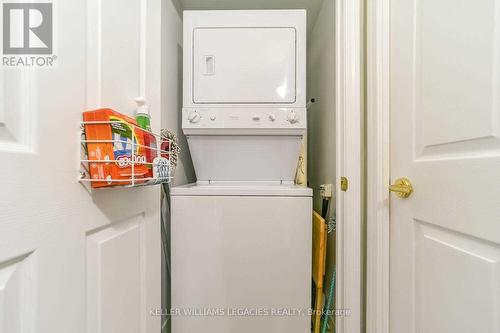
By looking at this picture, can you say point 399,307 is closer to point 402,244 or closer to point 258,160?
point 402,244

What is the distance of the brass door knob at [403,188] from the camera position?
0.77m

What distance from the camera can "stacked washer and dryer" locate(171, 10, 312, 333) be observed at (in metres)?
1.08

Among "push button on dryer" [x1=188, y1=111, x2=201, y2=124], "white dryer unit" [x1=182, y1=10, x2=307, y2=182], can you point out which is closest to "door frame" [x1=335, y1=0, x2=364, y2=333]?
"white dryer unit" [x1=182, y1=10, x2=307, y2=182]

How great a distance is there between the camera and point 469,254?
57 cm

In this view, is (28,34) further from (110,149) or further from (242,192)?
(242,192)

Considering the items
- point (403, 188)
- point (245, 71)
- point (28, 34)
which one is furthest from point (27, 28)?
point (403, 188)

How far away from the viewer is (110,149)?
20.8 inches

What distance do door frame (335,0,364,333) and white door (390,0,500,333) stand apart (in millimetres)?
140

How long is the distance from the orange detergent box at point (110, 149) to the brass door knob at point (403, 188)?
907mm

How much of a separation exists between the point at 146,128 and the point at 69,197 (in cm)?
32

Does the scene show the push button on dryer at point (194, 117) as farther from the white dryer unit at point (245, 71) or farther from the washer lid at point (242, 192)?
the washer lid at point (242, 192)

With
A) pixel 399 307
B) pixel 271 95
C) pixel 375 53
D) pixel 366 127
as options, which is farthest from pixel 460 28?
pixel 399 307

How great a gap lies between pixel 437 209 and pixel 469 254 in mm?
140

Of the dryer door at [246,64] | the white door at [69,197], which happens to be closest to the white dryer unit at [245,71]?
the dryer door at [246,64]
